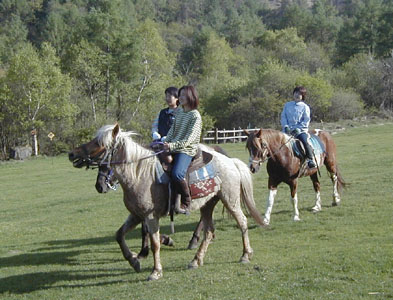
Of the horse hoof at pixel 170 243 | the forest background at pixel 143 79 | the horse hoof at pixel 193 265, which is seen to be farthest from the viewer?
the forest background at pixel 143 79

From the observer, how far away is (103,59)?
53.3m

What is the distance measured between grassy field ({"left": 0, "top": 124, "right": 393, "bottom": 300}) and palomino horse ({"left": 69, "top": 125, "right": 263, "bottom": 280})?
55 centimetres

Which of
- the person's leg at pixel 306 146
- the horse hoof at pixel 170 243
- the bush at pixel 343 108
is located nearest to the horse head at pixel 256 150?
the person's leg at pixel 306 146

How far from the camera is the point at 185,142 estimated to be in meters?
7.63

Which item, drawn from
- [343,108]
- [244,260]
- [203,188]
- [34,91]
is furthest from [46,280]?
[343,108]

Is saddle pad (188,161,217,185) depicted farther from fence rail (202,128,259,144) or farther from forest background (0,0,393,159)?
fence rail (202,128,259,144)

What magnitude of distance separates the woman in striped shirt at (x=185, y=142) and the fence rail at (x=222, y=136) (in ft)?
123

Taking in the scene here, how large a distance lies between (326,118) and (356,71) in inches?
527

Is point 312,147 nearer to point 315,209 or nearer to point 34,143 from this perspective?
point 315,209

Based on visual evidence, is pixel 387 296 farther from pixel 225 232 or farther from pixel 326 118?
pixel 326 118

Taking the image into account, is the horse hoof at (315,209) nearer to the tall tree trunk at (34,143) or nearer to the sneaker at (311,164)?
the sneaker at (311,164)

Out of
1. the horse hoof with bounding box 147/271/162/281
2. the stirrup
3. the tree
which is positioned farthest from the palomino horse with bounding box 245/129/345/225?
the tree

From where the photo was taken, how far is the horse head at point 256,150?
34.1ft

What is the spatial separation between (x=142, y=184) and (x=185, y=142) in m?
0.96
